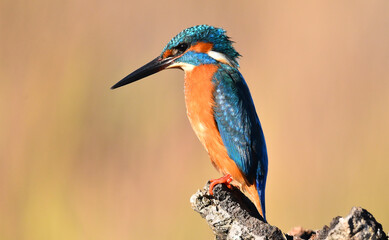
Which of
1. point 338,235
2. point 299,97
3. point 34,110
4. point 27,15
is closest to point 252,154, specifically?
point 338,235

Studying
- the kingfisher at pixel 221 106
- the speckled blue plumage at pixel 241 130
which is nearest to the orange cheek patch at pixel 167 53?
the kingfisher at pixel 221 106

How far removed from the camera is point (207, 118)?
305 centimetres

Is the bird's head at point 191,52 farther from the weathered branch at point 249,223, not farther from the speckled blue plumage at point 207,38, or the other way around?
the weathered branch at point 249,223

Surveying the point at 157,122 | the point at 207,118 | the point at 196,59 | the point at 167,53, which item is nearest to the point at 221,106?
the point at 207,118

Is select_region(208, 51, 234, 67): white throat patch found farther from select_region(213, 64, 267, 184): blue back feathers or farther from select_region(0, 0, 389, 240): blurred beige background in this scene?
select_region(0, 0, 389, 240): blurred beige background

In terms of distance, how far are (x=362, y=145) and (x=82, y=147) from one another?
1808 mm

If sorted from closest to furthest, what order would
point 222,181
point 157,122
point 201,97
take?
point 222,181 < point 201,97 < point 157,122

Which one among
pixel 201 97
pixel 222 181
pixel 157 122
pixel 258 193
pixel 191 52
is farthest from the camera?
pixel 157 122

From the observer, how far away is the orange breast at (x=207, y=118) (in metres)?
3.04

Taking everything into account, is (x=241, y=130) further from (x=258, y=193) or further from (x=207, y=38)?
(x=207, y=38)

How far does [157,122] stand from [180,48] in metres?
0.86

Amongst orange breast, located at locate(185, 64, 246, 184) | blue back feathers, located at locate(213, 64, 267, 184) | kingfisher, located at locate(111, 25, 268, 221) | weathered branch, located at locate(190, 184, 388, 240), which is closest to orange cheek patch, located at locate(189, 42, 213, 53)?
kingfisher, located at locate(111, 25, 268, 221)

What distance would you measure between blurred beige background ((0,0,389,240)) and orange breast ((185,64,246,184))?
0.61 m

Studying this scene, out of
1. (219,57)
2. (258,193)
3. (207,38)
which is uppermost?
(207,38)
